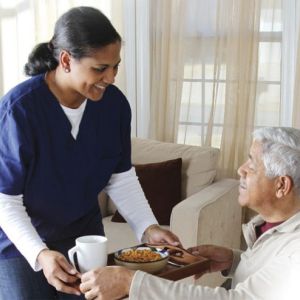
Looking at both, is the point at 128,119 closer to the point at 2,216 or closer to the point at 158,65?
the point at 2,216

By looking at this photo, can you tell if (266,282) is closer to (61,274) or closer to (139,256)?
(139,256)

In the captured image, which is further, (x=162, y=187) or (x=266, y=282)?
(x=162, y=187)

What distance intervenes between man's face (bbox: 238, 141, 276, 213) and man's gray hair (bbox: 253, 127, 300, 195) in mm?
19

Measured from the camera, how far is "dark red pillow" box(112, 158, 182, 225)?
10.3 feet

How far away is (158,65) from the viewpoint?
3586 millimetres

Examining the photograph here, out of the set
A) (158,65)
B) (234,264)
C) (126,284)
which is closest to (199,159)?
(158,65)

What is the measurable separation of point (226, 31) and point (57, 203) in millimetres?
2069

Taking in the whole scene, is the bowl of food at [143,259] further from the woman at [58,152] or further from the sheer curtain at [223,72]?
the sheer curtain at [223,72]

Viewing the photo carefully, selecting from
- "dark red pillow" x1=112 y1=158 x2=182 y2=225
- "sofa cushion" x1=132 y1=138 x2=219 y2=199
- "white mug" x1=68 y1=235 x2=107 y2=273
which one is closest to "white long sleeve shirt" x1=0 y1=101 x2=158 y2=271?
"white mug" x1=68 y1=235 x2=107 y2=273

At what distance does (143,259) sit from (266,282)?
31 cm

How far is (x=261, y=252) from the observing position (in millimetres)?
1606

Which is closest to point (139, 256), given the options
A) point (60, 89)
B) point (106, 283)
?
point (106, 283)

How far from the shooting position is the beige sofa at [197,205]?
273 centimetres

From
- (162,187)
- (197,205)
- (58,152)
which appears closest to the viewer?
(58,152)
